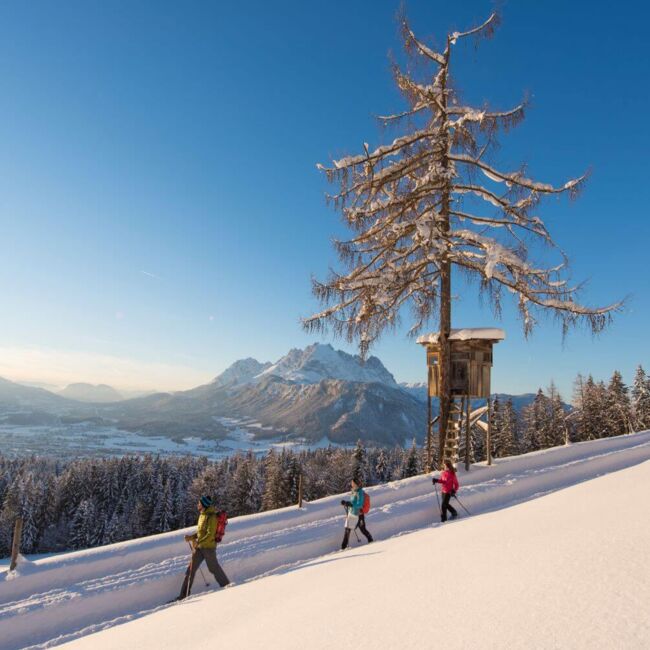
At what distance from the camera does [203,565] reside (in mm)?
9062

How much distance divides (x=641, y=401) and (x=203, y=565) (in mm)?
50052

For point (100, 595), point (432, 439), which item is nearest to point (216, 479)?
point (432, 439)

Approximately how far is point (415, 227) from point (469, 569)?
33.5ft

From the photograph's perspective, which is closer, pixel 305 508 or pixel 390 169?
pixel 305 508

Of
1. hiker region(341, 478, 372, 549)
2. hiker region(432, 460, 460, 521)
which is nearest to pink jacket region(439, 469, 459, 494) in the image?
hiker region(432, 460, 460, 521)

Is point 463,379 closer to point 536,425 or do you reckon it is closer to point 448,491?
point 448,491

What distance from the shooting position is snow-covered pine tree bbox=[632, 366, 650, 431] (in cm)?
4266

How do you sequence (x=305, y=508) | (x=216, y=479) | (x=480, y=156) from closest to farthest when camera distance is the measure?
(x=305, y=508) → (x=480, y=156) → (x=216, y=479)

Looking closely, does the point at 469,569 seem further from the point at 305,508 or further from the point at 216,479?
the point at 216,479

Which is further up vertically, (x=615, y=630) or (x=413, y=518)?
(x=615, y=630)

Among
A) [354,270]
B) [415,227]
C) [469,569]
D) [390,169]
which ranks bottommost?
[469,569]

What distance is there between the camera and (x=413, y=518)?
1067cm

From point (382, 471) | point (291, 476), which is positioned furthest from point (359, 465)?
point (382, 471)

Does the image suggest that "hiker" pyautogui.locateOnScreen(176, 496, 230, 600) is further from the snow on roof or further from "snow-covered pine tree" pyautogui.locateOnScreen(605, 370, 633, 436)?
"snow-covered pine tree" pyautogui.locateOnScreen(605, 370, 633, 436)
